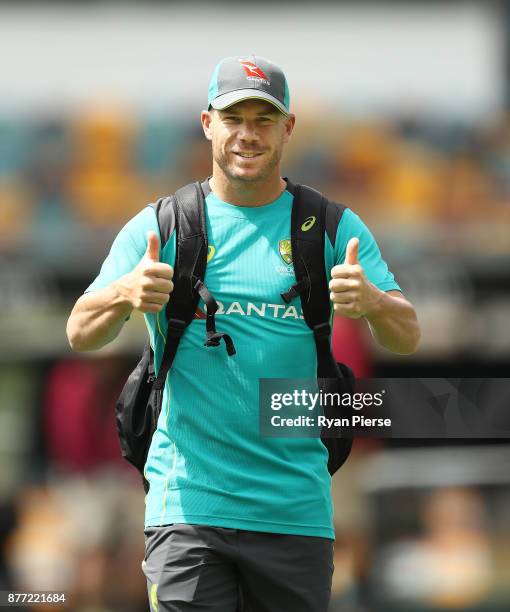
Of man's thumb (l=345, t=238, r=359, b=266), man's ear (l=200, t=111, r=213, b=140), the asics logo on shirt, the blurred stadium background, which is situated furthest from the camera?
the blurred stadium background

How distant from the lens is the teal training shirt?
4.03 metres

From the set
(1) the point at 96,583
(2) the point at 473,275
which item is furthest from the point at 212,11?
(1) the point at 96,583

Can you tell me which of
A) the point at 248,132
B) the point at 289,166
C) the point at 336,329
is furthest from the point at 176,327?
the point at 289,166

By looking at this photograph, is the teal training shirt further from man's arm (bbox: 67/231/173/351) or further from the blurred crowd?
the blurred crowd

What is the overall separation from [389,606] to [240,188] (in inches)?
188

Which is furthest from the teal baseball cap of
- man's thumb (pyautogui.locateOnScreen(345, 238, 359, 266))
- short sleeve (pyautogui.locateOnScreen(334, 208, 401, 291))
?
man's thumb (pyautogui.locateOnScreen(345, 238, 359, 266))

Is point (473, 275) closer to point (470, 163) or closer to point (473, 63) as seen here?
point (470, 163)

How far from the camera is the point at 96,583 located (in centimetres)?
822

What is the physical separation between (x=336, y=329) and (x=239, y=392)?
5.82 metres

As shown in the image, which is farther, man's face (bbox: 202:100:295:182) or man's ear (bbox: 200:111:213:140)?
man's ear (bbox: 200:111:213:140)

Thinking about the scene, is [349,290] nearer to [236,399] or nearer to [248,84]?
[236,399]

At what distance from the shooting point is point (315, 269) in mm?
4121

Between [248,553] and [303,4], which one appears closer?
[248,553]

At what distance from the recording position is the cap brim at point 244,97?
4.11m
